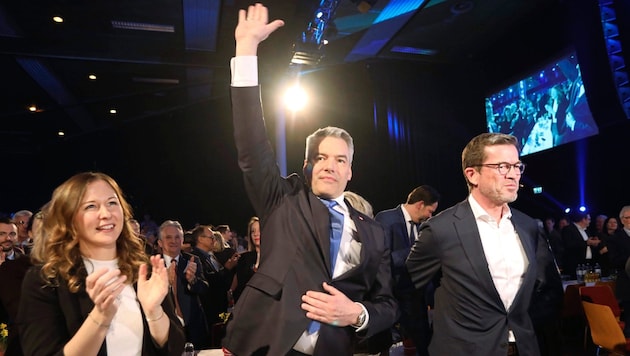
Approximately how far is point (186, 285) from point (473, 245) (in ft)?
8.73

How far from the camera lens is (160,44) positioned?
744 centimetres

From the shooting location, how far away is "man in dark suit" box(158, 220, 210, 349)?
12.6 ft

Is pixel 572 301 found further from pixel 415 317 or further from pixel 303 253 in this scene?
pixel 303 253

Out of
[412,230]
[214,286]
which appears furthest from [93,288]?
[412,230]

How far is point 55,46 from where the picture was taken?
6.89 m

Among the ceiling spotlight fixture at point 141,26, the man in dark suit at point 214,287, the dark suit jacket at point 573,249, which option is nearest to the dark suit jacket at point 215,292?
the man in dark suit at point 214,287

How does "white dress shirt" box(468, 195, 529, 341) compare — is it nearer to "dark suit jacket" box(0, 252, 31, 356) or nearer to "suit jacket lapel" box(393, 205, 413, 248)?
"suit jacket lapel" box(393, 205, 413, 248)

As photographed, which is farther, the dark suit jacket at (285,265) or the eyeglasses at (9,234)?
the eyeglasses at (9,234)

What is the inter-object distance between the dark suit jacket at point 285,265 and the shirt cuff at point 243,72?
2cm

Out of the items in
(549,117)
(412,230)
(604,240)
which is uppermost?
(549,117)

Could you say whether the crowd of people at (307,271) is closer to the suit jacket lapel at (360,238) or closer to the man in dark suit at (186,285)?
the suit jacket lapel at (360,238)

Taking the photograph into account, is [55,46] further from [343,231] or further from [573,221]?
[573,221]

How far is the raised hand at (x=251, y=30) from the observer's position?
164 cm

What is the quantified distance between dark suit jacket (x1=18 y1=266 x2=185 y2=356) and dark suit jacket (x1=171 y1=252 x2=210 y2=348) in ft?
8.01
